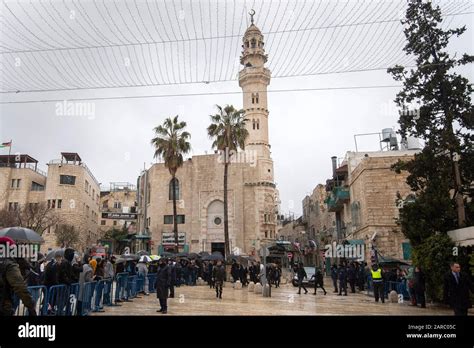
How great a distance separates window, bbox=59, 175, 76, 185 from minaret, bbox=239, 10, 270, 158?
69.8 ft

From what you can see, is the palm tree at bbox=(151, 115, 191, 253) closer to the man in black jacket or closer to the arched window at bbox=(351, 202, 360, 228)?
the arched window at bbox=(351, 202, 360, 228)

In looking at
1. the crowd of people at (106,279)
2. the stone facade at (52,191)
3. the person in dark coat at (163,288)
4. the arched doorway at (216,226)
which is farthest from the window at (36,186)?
the person in dark coat at (163,288)

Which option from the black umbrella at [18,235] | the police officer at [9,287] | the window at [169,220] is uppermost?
the window at [169,220]

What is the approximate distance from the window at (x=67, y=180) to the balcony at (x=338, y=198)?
1170 inches

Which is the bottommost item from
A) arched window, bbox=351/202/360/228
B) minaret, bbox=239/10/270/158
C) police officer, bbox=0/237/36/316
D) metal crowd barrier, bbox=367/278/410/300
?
metal crowd barrier, bbox=367/278/410/300

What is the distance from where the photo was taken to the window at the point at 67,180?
43.9 meters

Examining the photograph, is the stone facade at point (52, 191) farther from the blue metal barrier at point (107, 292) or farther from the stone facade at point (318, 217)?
the blue metal barrier at point (107, 292)

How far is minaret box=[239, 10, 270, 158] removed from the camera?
47.2 m

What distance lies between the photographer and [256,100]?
4831cm

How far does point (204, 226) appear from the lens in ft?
142

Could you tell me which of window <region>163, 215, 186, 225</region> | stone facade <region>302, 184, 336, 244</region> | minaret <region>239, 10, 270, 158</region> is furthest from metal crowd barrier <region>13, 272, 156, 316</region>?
minaret <region>239, 10, 270, 158</region>

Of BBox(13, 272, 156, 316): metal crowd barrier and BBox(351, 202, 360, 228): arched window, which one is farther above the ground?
BBox(351, 202, 360, 228): arched window
